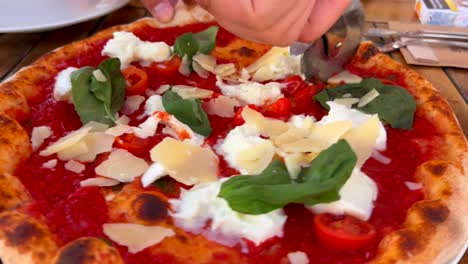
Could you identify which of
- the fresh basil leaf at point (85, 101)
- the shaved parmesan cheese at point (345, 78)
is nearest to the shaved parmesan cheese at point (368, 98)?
the shaved parmesan cheese at point (345, 78)

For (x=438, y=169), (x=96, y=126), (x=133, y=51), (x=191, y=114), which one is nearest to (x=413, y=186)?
(x=438, y=169)

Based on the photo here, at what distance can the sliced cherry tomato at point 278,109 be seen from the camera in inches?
63.5

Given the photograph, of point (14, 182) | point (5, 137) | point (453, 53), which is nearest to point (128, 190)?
point (14, 182)

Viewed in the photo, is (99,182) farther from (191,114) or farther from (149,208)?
(191,114)

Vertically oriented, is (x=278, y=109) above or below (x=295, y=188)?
below

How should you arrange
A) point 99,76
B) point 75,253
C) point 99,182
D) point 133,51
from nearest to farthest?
point 75,253 < point 99,182 < point 99,76 < point 133,51

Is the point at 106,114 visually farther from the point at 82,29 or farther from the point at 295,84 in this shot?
the point at 82,29

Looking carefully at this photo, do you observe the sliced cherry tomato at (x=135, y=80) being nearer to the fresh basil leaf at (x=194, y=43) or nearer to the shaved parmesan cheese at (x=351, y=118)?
the fresh basil leaf at (x=194, y=43)

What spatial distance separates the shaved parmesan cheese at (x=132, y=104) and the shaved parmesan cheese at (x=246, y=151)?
285mm

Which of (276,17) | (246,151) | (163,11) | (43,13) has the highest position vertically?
(276,17)

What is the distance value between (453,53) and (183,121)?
109 cm

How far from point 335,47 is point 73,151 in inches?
31.7

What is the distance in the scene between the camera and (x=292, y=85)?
1730mm

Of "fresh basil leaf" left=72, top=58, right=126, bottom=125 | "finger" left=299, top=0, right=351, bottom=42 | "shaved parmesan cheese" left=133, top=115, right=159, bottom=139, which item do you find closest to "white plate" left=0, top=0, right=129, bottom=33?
"fresh basil leaf" left=72, top=58, right=126, bottom=125
